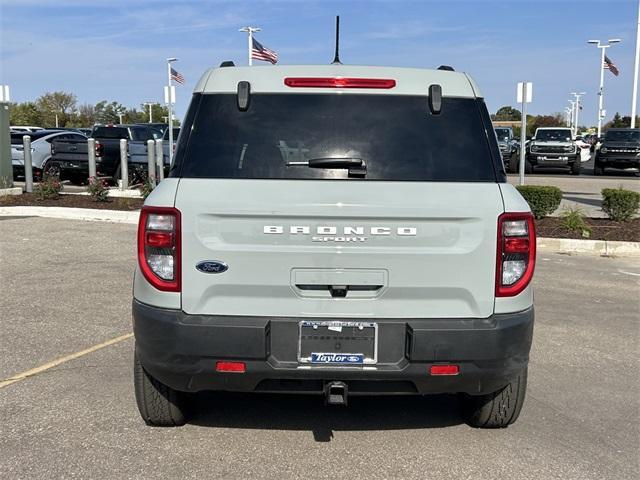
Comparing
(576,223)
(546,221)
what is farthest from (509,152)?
(576,223)

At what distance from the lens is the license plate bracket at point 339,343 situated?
315 cm

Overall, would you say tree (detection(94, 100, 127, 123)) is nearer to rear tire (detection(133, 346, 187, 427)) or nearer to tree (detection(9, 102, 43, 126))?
tree (detection(9, 102, 43, 126))

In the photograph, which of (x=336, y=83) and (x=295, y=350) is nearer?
(x=295, y=350)

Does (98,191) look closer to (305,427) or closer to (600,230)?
(600,230)

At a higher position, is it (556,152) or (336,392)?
(556,152)

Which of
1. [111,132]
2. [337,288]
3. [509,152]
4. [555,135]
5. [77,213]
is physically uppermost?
[555,135]

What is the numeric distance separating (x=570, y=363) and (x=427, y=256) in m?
2.68

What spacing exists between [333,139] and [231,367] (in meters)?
1.24

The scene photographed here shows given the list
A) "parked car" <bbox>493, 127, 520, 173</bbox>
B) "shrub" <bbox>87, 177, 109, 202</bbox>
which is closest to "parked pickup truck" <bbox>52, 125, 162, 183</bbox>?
"shrub" <bbox>87, 177, 109, 202</bbox>

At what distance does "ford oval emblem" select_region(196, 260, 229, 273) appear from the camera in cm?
314

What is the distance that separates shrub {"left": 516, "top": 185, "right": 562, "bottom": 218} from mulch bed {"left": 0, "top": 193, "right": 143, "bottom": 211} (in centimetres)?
830

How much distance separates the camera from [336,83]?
3.43 metres

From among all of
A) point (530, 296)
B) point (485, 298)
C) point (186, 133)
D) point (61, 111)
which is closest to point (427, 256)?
point (485, 298)

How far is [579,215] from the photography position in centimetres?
1185
